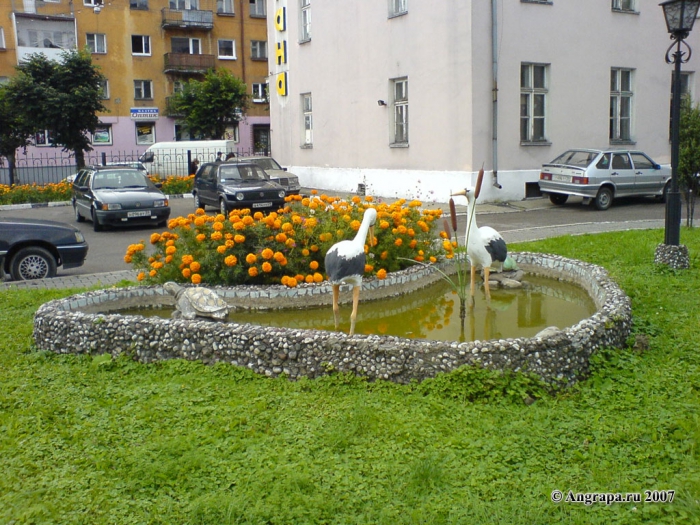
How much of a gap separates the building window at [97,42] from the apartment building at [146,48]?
2.3 inches

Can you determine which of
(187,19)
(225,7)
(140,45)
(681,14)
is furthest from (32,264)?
(225,7)

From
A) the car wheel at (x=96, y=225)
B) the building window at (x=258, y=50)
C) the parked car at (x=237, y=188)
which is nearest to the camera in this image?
the car wheel at (x=96, y=225)

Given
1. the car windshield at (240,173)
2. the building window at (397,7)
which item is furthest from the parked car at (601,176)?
the car windshield at (240,173)

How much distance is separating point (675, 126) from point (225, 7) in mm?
41718

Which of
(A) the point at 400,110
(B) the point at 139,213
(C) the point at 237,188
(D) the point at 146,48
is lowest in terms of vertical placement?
(B) the point at 139,213

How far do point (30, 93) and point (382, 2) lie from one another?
13.7 m

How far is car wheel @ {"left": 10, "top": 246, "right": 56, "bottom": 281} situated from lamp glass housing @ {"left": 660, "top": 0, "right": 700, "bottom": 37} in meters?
9.34

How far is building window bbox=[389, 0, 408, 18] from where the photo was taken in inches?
866

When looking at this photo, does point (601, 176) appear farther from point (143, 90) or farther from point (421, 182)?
point (143, 90)

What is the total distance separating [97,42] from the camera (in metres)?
42.2

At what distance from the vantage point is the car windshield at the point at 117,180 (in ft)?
62.0

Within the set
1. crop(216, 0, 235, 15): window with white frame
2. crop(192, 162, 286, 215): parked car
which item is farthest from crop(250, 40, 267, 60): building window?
crop(192, 162, 286, 215): parked car

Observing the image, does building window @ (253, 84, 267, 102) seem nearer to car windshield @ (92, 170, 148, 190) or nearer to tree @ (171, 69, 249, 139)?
tree @ (171, 69, 249, 139)

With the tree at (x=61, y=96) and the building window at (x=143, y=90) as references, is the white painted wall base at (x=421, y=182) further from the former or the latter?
the building window at (x=143, y=90)
